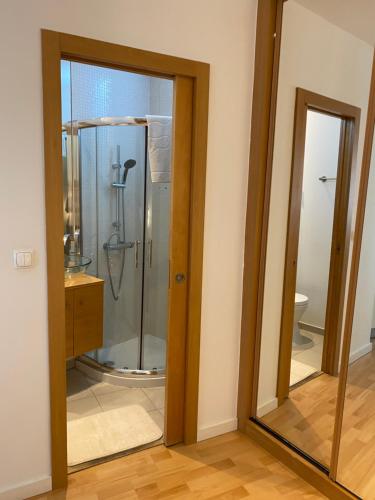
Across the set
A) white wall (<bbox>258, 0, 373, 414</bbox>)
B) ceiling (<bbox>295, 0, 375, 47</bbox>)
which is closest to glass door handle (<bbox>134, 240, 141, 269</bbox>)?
white wall (<bbox>258, 0, 373, 414</bbox>)

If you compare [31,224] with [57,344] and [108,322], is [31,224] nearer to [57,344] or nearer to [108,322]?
[57,344]

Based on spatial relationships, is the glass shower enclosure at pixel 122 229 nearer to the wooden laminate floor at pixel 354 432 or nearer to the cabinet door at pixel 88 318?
the cabinet door at pixel 88 318

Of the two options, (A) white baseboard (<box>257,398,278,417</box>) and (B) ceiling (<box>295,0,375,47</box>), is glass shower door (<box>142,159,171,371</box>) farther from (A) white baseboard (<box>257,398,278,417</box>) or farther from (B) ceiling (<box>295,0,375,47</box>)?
(B) ceiling (<box>295,0,375,47</box>)

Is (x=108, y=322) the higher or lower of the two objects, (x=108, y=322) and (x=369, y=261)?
the lower

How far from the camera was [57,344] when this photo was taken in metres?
1.76

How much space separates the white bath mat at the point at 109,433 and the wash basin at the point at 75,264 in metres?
0.98

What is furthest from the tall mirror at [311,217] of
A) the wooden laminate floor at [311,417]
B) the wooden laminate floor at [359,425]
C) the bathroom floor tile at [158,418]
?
the bathroom floor tile at [158,418]

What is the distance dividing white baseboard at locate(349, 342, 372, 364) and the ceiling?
1.38 meters

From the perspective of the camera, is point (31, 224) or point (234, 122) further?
point (234, 122)

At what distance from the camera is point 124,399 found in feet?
8.72

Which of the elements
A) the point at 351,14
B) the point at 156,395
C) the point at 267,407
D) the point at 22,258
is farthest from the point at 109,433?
the point at 351,14

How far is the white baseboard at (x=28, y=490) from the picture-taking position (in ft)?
5.68

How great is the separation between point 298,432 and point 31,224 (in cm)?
181

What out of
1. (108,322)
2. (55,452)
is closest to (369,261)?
(55,452)
